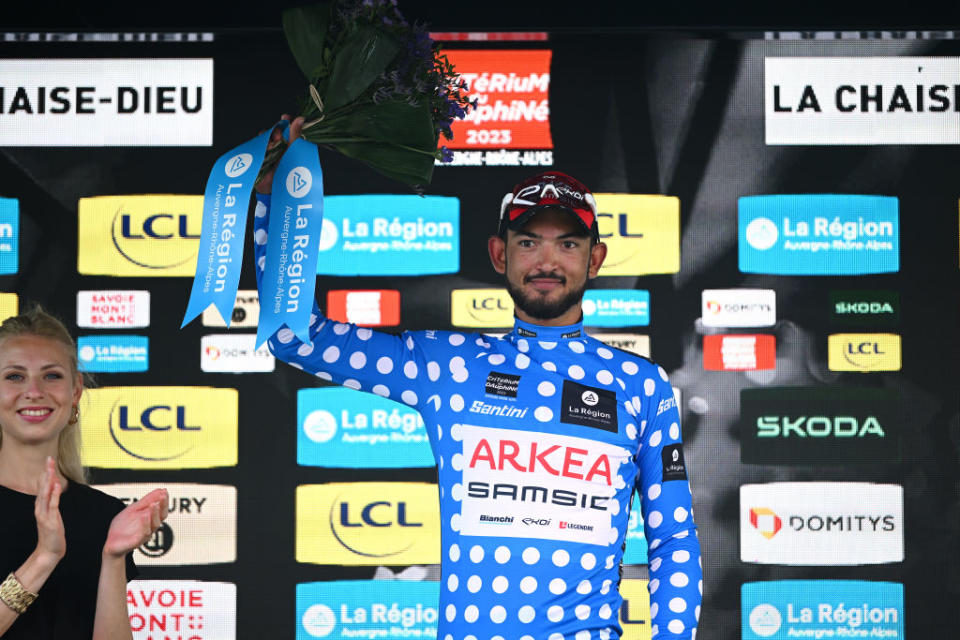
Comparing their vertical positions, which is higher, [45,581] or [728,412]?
[728,412]

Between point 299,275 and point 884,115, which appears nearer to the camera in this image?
point 299,275

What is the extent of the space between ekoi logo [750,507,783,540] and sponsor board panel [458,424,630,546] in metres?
1.54

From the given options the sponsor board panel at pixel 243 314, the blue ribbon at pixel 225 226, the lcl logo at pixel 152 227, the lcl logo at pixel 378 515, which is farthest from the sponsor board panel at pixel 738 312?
the blue ribbon at pixel 225 226

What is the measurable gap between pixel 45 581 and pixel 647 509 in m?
1.06

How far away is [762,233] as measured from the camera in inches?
128

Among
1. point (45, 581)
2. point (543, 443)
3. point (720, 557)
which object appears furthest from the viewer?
point (720, 557)

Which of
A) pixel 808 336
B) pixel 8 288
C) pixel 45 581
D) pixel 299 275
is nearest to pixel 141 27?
pixel 8 288

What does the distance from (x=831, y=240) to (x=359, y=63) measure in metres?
2.03

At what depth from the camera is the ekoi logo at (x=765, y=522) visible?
319 centimetres

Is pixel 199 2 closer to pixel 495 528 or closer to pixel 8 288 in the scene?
pixel 8 288

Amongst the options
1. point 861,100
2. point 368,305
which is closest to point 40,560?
point 368,305

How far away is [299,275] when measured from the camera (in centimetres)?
174

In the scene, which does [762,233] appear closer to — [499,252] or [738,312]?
[738,312]

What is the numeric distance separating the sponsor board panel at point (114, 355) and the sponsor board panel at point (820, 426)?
1943 mm
